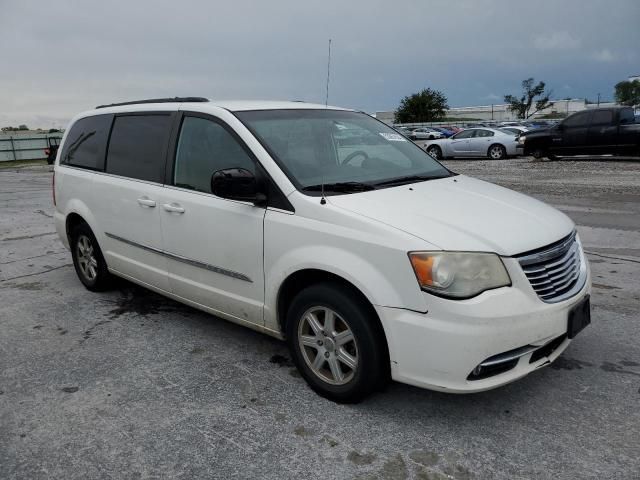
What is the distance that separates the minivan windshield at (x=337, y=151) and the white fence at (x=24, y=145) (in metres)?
38.0

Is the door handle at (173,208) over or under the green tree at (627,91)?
under

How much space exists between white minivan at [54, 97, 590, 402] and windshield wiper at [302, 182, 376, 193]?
0.05ft

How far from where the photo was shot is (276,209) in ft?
10.8

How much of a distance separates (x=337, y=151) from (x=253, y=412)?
5.94 feet

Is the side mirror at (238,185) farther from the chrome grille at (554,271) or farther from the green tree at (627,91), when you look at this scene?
the green tree at (627,91)

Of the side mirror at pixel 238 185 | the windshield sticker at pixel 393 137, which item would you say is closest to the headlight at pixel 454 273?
the side mirror at pixel 238 185

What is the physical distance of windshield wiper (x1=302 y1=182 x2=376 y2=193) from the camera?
330 centimetres

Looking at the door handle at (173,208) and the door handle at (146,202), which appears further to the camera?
the door handle at (146,202)

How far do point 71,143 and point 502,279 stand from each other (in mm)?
4486

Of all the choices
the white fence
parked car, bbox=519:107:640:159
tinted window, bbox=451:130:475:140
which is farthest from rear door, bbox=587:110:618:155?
the white fence

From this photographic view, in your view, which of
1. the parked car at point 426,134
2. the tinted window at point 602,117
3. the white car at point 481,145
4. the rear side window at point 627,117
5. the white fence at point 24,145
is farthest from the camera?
the parked car at point 426,134

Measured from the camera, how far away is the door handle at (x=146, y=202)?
414cm

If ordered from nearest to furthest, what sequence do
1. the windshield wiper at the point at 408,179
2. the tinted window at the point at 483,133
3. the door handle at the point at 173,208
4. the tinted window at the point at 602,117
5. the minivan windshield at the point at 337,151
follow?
1. the minivan windshield at the point at 337,151
2. the windshield wiper at the point at 408,179
3. the door handle at the point at 173,208
4. the tinted window at the point at 602,117
5. the tinted window at the point at 483,133

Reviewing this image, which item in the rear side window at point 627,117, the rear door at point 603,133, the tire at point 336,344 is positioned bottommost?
the tire at point 336,344
